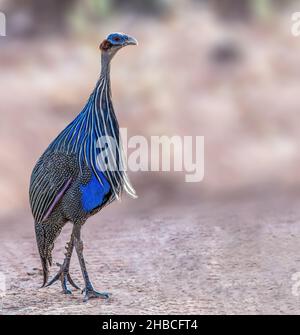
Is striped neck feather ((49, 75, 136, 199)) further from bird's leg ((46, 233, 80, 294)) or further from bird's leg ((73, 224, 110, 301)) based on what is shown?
bird's leg ((46, 233, 80, 294))

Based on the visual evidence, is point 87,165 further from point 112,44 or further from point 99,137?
point 112,44

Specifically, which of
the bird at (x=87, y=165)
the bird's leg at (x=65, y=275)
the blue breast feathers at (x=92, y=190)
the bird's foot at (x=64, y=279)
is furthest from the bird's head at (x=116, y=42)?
the bird's foot at (x=64, y=279)

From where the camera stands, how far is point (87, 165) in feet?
16.9

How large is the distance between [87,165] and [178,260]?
1.42 meters

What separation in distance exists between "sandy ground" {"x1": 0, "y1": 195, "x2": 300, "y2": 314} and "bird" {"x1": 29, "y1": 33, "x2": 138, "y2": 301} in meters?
0.56

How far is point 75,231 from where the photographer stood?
17.3 feet

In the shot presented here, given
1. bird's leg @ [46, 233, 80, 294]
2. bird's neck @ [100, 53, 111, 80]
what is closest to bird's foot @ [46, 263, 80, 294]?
bird's leg @ [46, 233, 80, 294]

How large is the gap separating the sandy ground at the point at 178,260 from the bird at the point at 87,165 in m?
0.56

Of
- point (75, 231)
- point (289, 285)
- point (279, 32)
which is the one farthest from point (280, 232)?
point (279, 32)

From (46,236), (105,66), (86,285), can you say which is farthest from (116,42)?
(86,285)

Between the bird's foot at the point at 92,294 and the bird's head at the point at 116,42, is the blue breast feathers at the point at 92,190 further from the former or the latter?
the bird's head at the point at 116,42

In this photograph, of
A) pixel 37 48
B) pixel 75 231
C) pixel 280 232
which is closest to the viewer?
pixel 75 231
